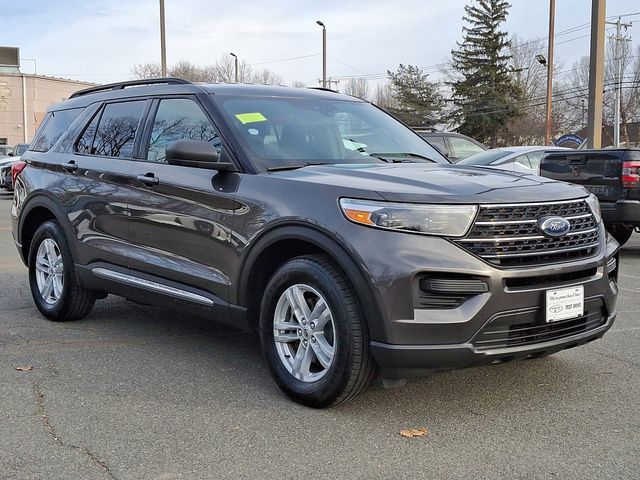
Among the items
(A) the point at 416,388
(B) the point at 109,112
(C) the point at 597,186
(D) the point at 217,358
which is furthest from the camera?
(C) the point at 597,186

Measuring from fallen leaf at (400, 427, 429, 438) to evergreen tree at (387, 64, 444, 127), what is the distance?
5822 cm

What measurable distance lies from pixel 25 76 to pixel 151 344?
61.7 m

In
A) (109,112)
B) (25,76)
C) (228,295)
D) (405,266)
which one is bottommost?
(228,295)

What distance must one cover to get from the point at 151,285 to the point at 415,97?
197 ft

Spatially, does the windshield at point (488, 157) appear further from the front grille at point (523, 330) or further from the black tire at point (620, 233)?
the front grille at point (523, 330)

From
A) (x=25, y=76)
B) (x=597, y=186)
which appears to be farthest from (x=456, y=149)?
(x=25, y=76)

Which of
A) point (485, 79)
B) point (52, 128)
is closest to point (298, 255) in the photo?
point (52, 128)

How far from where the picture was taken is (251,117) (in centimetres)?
464

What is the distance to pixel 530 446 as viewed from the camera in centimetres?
342

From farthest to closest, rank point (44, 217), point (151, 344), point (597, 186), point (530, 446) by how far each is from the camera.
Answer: point (597, 186) → point (44, 217) → point (151, 344) → point (530, 446)

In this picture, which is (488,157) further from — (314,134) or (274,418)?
(274,418)

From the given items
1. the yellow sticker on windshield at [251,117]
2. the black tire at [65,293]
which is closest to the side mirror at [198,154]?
the yellow sticker on windshield at [251,117]

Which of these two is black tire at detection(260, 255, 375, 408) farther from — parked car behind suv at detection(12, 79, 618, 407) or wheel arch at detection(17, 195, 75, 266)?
wheel arch at detection(17, 195, 75, 266)

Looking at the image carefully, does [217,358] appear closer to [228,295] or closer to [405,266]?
[228,295]
